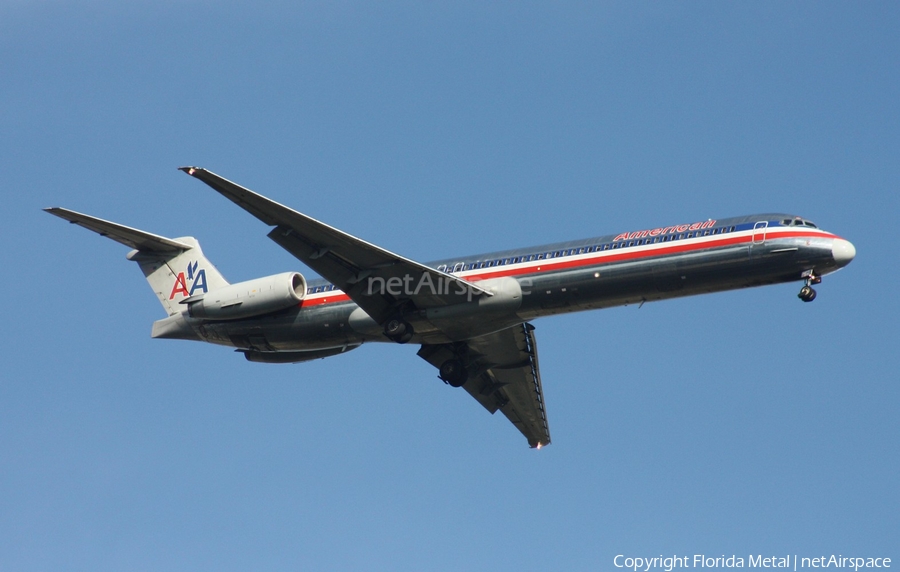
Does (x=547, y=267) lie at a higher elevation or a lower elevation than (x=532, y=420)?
higher

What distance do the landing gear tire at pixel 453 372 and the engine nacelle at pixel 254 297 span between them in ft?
16.9

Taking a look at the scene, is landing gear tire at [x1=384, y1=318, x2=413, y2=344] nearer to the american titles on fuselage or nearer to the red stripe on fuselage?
the red stripe on fuselage

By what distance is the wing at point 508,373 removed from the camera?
3391cm

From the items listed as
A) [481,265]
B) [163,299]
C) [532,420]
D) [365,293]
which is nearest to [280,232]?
[365,293]

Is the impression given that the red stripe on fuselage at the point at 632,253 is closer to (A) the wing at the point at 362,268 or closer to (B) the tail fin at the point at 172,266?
(A) the wing at the point at 362,268

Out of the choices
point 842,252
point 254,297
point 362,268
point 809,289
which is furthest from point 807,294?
point 254,297

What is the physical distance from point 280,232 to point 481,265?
19.1ft

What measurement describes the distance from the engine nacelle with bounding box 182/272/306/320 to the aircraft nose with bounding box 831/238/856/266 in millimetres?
15359

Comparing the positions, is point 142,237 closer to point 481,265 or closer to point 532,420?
point 481,265

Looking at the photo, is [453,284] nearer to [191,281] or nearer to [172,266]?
[191,281]

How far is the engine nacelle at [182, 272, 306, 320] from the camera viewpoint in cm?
3209

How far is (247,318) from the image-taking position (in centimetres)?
3278

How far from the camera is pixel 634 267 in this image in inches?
1120

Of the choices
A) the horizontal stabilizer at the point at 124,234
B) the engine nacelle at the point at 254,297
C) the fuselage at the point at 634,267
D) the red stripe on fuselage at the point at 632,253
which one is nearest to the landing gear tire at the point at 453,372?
the fuselage at the point at 634,267
